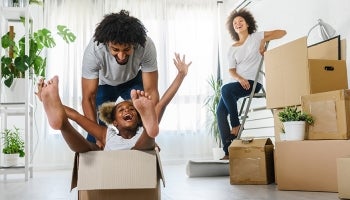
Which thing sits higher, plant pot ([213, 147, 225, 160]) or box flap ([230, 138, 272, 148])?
box flap ([230, 138, 272, 148])

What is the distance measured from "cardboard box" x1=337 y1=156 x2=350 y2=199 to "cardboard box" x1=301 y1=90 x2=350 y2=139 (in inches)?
8.2

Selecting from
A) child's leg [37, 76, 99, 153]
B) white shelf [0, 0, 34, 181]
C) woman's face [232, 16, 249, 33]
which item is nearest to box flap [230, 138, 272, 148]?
woman's face [232, 16, 249, 33]

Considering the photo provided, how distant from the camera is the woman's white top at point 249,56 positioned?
3.10m

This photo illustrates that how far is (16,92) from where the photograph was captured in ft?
10.1

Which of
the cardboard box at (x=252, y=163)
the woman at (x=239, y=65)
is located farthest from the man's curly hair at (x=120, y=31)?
the woman at (x=239, y=65)

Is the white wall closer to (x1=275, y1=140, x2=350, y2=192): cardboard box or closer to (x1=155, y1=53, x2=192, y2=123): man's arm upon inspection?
(x1=275, y1=140, x2=350, y2=192): cardboard box

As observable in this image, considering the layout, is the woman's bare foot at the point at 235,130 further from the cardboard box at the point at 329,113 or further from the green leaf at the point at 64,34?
the green leaf at the point at 64,34

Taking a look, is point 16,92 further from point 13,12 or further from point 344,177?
point 344,177

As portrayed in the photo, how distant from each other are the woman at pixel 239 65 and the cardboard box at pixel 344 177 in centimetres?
138

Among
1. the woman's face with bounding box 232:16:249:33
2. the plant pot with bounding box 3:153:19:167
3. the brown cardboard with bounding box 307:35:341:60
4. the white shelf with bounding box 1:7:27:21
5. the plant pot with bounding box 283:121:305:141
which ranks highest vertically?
the white shelf with bounding box 1:7:27:21

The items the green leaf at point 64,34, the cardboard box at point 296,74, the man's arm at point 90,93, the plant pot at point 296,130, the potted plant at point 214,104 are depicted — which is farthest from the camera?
the potted plant at point 214,104

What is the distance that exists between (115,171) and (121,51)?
1.14ft

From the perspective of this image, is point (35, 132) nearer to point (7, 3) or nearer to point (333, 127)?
point (7, 3)

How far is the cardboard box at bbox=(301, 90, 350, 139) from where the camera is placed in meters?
1.80
